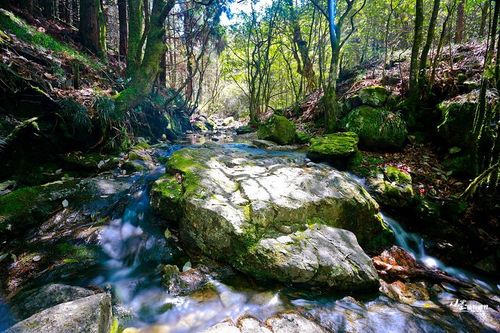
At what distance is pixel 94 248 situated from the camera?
393cm

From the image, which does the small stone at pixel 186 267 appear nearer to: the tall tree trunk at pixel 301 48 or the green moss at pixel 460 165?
the green moss at pixel 460 165

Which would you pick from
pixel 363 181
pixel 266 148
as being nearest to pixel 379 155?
pixel 363 181

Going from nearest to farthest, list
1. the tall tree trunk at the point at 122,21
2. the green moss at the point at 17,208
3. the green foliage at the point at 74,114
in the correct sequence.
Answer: the green moss at the point at 17,208 → the green foliage at the point at 74,114 → the tall tree trunk at the point at 122,21

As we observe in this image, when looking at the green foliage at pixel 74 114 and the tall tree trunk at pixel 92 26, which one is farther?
the tall tree trunk at pixel 92 26

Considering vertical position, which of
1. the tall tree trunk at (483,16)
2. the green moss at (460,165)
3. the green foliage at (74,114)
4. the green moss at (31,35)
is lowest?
the green moss at (460,165)

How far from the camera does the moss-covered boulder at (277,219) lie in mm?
3189

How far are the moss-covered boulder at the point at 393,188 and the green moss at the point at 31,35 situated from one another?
31.3 ft

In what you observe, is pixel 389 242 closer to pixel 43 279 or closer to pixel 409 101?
pixel 409 101

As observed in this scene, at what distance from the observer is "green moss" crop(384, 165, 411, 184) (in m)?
5.46

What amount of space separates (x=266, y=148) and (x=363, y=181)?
131 inches

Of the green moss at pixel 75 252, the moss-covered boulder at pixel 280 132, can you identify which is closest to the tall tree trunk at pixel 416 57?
the moss-covered boulder at pixel 280 132

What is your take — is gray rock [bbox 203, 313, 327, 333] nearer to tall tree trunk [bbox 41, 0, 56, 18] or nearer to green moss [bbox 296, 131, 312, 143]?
green moss [bbox 296, 131, 312, 143]

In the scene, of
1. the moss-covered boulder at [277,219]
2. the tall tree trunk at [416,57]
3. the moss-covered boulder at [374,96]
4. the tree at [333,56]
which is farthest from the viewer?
the moss-covered boulder at [374,96]

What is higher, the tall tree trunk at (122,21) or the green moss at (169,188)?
the tall tree trunk at (122,21)
